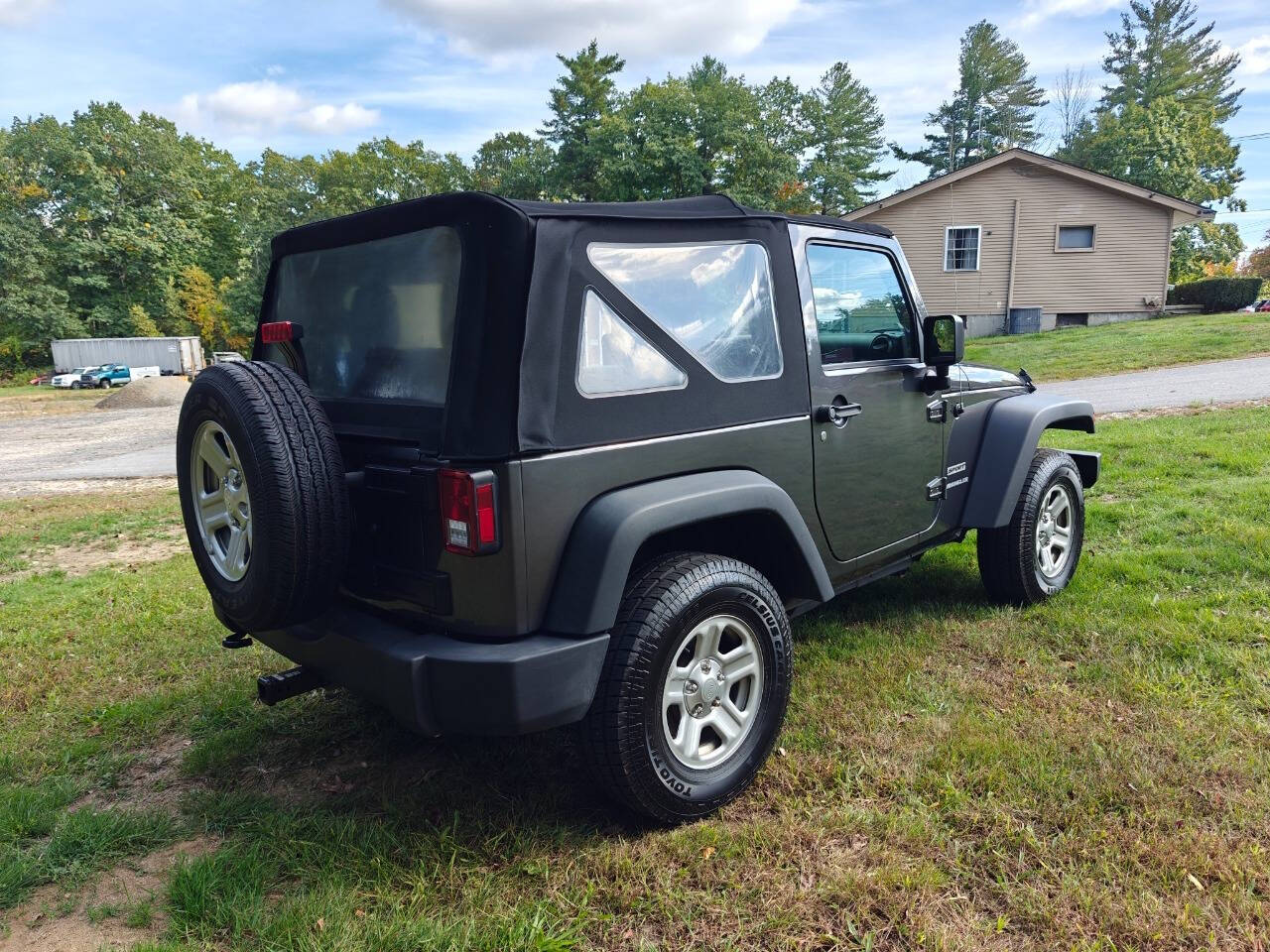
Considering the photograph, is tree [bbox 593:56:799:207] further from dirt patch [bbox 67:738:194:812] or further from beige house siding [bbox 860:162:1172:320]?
dirt patch [bbox 67:738:194:812]

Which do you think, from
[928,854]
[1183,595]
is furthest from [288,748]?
[1183,595]

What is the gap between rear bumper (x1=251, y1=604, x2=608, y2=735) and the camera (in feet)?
7.30

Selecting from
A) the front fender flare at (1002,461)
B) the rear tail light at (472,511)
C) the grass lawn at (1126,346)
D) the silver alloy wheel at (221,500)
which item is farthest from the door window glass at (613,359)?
the grass lawn at (1126,346)

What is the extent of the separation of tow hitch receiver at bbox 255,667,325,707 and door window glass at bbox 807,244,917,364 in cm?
220

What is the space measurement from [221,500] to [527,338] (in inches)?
47.2

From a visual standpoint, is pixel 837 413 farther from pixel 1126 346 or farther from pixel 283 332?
pixel 1126 346

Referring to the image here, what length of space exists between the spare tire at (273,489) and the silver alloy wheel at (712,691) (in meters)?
1.10

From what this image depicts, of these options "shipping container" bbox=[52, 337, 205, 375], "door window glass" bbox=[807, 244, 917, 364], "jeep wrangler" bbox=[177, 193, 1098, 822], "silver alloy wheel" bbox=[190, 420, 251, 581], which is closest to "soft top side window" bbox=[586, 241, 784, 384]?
"jeep wrangler" bbox=[177, 193, 1098, 822]

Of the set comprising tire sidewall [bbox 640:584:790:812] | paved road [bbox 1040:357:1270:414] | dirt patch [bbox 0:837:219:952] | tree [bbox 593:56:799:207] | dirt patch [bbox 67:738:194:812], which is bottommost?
dirt patch [bbox 67:738:194:812]

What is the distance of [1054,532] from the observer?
14.5 ft

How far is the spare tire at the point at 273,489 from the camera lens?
2.33m

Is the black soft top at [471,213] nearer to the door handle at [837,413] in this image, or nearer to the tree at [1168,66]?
the door handle at [837,413]

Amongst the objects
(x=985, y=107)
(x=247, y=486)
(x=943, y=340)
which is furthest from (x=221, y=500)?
(x=985, y=107)

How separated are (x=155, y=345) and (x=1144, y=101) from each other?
188 feet
